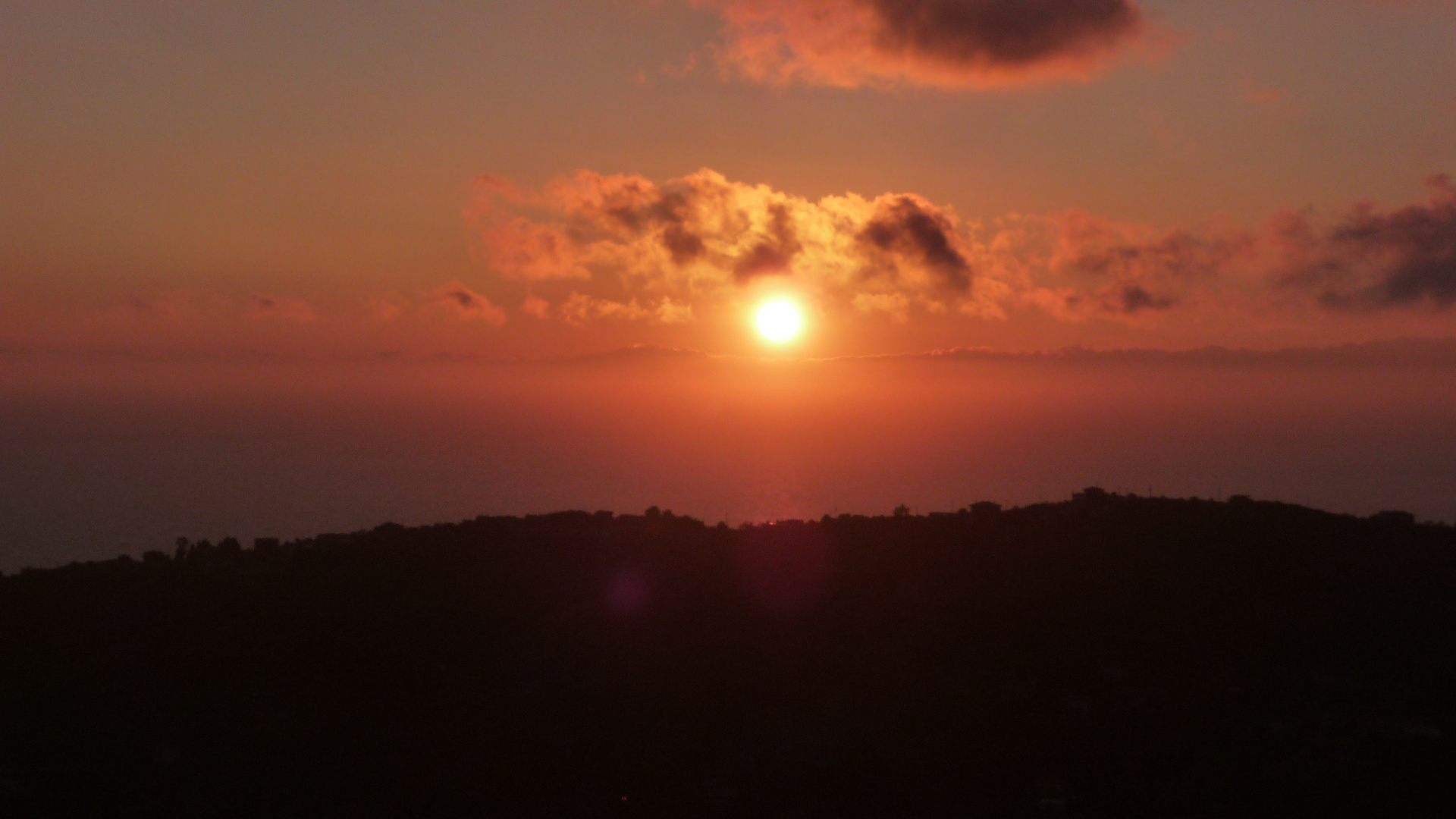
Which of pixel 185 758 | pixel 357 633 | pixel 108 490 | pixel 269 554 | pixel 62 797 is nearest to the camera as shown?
pixel 62 797

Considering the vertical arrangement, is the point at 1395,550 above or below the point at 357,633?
above

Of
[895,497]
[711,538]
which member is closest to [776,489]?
[895,497]

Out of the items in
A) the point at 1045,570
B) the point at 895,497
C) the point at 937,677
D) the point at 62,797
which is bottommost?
the point at 62,797

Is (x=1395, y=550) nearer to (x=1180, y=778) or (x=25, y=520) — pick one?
(x=1180, y=778)

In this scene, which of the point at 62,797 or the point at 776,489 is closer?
the point at 62,797

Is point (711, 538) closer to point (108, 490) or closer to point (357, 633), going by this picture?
point (357, 633)

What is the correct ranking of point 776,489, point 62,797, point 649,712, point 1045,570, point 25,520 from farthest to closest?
point 776,489 < point 25,520 < point 1045,570 < point 649,712 < point 62,797
